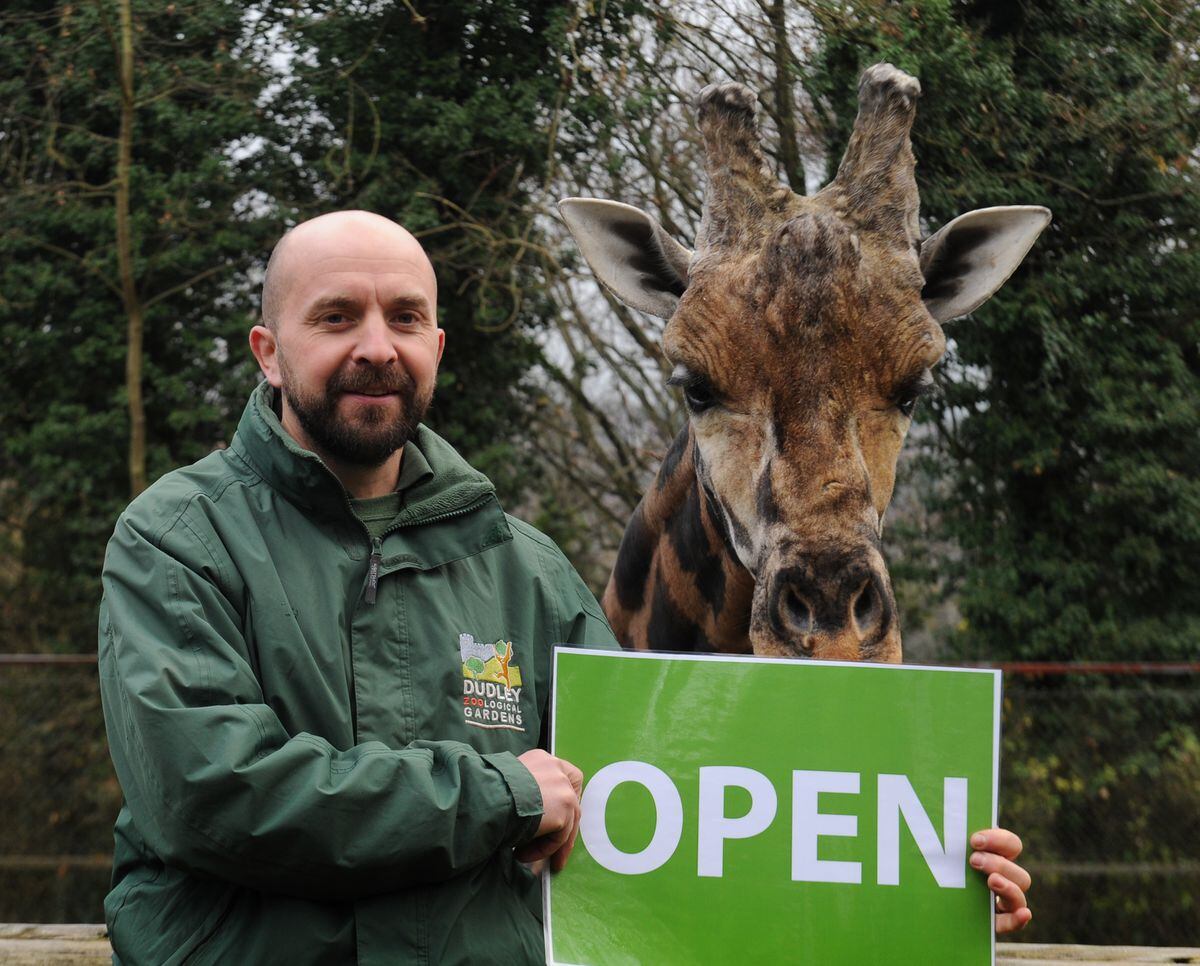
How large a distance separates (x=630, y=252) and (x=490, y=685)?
6.29 feet

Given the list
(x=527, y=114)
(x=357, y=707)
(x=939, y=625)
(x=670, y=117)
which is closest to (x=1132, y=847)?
(x=939, y=625)

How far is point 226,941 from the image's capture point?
2.10 metres

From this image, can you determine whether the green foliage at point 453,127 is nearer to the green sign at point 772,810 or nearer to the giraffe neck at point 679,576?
the giraffe neck at point 679,576

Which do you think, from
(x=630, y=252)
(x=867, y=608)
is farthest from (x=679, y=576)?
(x=867, y=608)

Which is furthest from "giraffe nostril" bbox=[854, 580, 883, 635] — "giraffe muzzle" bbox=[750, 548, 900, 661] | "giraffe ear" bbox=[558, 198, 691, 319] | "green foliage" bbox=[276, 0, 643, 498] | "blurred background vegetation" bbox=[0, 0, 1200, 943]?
"green foliage" bbox=[276, 0, 643, 498]

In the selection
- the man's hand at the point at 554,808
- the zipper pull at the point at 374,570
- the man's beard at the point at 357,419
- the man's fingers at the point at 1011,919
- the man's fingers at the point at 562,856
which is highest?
the man's beard at the point at 357,419

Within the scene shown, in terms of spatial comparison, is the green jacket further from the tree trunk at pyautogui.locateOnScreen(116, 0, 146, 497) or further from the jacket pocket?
the tree trunk at pyautogui.locateOnScreen(116, 0, 146, 497)

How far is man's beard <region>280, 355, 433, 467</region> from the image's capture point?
2438 millimetres

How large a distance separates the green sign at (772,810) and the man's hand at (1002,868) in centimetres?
3

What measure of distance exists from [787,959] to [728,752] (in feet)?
1.26

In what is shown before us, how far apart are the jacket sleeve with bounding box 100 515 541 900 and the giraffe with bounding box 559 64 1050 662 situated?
1.05 m

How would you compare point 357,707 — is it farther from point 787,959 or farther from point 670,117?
point 670,117

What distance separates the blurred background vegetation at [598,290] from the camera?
803 centimetres

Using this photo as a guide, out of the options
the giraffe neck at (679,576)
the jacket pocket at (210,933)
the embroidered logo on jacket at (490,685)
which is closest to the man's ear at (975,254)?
the giraffe neck at (679,576)
